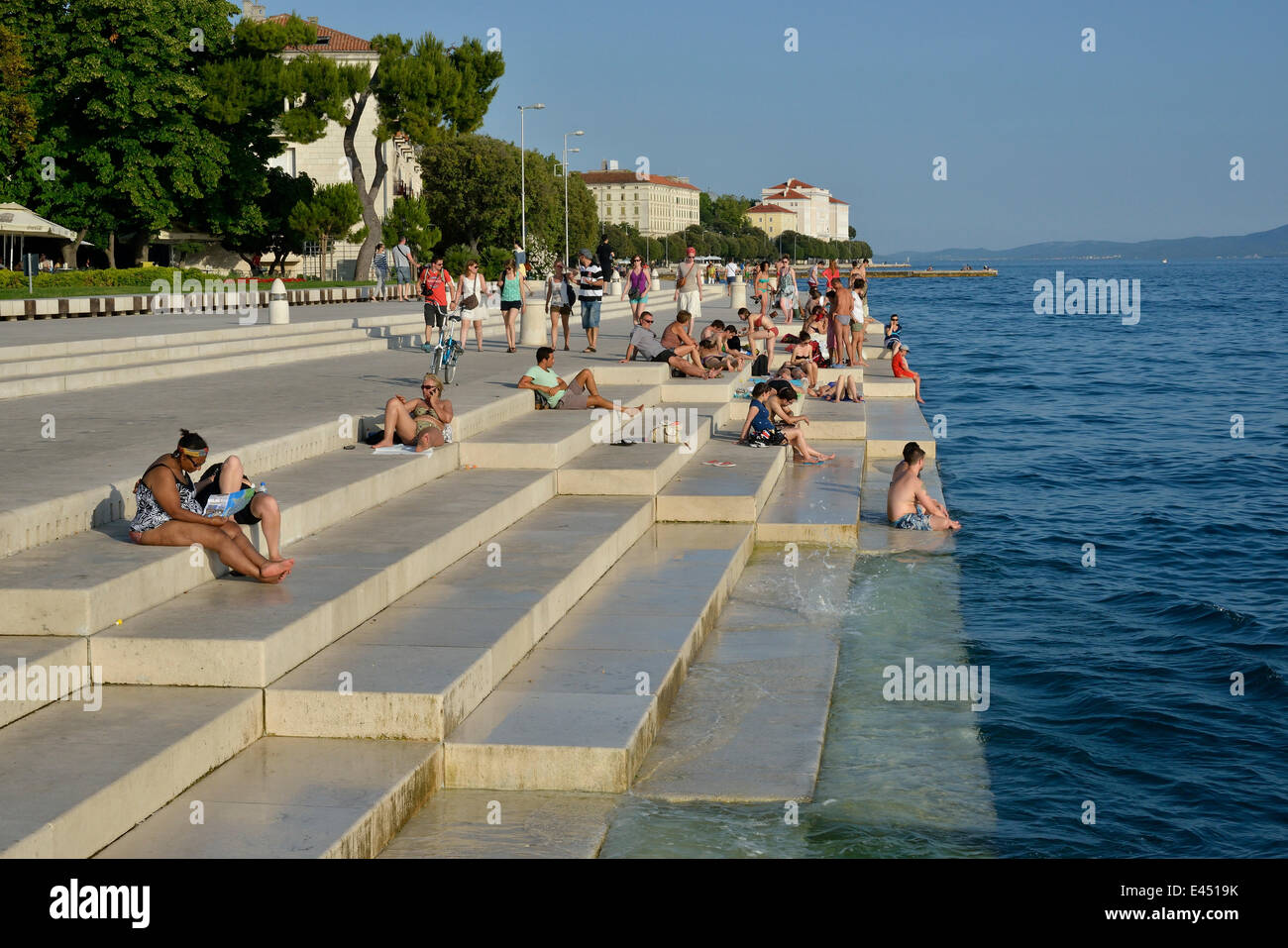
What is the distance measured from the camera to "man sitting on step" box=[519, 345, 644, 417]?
16.1 m

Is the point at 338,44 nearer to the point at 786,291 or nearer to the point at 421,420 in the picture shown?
the point at 786,291

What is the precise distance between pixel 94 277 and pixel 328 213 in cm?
1784

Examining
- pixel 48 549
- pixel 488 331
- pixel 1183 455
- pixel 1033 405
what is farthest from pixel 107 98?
pixel 48 549

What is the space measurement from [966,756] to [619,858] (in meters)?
2.80

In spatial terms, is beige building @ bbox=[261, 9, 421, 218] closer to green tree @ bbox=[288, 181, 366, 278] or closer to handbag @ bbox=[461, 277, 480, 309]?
green tree @ bbox=[288, 181, 366, 278]

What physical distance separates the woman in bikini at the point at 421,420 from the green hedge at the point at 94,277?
20710 millimetres

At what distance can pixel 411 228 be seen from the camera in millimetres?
58250

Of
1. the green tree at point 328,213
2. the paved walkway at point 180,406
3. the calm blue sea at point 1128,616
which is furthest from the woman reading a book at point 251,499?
the green tree at point 328,213

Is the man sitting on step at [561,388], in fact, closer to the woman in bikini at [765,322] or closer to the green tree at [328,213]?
the woman in bikini at [765,322]

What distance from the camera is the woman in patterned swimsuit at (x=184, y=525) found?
7.98 meters
